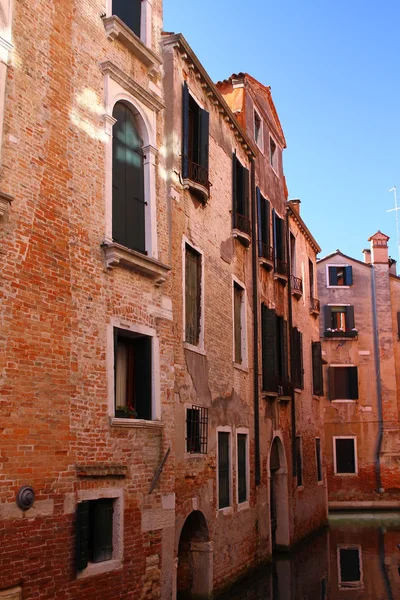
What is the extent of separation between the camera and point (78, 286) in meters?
9.19

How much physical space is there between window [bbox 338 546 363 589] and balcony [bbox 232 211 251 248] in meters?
7.46

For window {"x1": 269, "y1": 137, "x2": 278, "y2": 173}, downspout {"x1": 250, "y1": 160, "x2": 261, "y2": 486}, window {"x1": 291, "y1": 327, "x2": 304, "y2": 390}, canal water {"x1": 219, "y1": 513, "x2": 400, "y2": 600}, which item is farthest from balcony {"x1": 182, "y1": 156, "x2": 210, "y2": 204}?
window {"x1": 291, "y1": 327, "x2": 304, "y2": 390}

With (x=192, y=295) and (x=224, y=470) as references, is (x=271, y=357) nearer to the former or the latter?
(x=224, y=470)

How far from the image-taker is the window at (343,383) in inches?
1281

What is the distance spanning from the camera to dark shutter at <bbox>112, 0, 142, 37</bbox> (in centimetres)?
1112

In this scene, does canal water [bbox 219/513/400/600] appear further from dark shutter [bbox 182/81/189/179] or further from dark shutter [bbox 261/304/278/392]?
dark shutter [bbox 182/81/189/179]

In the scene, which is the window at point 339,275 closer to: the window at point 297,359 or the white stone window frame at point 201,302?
the window at point 297,359

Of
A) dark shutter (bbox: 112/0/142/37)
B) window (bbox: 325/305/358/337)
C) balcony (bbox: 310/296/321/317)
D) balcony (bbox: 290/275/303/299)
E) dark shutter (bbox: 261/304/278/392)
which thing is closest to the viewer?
dark shutter (bbox: 112/0/142/37)

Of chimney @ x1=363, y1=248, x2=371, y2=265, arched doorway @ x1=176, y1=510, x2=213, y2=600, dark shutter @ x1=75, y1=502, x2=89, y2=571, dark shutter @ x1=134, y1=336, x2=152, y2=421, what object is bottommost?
arched doorway @ x1=176, y1=510, x2=213, y2=600

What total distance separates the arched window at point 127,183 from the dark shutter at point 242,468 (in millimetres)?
6027

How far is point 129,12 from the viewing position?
37.6ft

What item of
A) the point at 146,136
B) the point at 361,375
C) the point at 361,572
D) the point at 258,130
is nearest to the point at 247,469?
the point at 361,572

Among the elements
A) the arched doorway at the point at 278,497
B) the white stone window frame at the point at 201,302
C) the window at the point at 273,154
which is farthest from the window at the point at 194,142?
the arched doorway at the point at 278,497

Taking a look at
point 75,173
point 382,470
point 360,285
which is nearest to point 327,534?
point 382,470
